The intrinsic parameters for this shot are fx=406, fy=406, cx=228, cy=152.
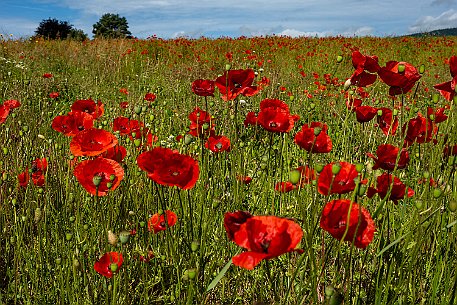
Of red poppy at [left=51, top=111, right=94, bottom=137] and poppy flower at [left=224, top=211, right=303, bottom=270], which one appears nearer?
poppy flower at [left=224, top=211, right=303, bottom=270]

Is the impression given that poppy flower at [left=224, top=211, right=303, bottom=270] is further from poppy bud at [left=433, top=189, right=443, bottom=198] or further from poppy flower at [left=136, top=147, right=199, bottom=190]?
poppy bud at [left=433, top=189, right=443, bottom=198]

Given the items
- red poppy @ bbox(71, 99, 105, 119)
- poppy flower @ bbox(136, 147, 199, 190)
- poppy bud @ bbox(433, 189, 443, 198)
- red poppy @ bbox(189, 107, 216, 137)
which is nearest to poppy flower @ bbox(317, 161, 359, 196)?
poppy bud @ bbox(433, 189, 443, 198)

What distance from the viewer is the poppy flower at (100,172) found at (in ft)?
4.70

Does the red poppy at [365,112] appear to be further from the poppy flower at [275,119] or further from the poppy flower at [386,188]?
the poppy flower at [386,188]

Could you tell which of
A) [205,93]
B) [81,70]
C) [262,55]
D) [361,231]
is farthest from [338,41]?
[361,231]

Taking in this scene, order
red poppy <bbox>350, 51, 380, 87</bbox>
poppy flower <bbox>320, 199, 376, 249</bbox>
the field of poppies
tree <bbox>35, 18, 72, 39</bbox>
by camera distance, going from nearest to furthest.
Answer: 1. poppy flower <bbox>320, 199, 376, 249</bbox>
2. the field of poppies
3. red poppy <bbox>350, 51, 380, 87</bbox>
4. tree <bbox>35, 18, 72, 39</bbox>

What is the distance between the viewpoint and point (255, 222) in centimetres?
90

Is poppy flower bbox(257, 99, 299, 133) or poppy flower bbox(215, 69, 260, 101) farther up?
poppy flower bbox(215, 69, 260, 101)

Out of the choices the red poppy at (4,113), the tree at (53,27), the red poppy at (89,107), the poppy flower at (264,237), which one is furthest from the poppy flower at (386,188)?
the tree at (53,27)

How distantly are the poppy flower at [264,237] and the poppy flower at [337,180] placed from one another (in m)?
0.30

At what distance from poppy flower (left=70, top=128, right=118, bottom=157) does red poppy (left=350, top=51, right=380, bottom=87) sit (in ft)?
3.27

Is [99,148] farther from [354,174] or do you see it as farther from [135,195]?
→ [354,174]

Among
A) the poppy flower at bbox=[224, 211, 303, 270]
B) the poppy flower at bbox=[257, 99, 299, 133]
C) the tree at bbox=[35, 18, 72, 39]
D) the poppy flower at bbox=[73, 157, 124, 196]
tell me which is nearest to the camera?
the poppy flower at bbox=[224, 211, 303, 270]

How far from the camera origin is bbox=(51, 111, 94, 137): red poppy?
1.90 m
